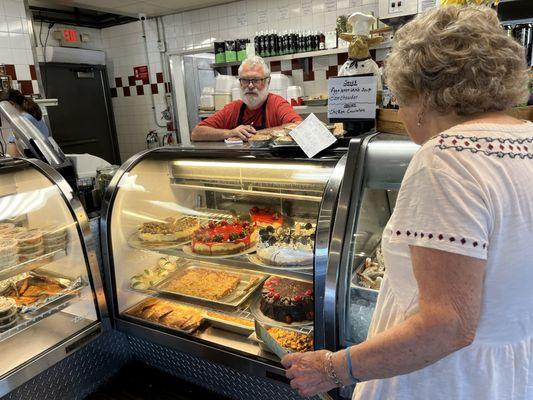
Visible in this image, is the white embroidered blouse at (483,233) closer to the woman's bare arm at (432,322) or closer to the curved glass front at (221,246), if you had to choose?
the woman's bare arm at (432,322)

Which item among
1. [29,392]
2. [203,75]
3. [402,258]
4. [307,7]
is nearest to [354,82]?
[402,258]

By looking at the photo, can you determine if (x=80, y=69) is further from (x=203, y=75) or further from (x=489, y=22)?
(x=489, y=22)

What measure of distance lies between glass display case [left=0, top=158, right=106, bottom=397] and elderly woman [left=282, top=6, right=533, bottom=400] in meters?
1.69

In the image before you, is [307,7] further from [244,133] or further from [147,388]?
[147,388]

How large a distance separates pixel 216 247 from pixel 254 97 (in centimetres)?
169

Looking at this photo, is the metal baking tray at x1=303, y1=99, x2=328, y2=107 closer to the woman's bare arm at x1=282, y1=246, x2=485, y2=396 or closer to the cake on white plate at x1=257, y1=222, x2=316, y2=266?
the cake on white plate at x1=257, y1=222, x2=316, y2=266

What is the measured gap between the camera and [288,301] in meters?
2.01

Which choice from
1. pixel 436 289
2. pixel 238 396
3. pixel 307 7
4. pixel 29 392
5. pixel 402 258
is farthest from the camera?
pixel 307 7

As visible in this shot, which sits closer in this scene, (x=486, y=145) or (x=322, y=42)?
(x=486, y=145)

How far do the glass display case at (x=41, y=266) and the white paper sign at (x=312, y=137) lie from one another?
120 cm

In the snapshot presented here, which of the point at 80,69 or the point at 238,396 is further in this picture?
the point at 80,69

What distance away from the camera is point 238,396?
2.28 m

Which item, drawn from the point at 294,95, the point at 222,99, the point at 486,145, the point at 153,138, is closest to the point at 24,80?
the point at 153,138

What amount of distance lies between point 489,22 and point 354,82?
0.87 m
